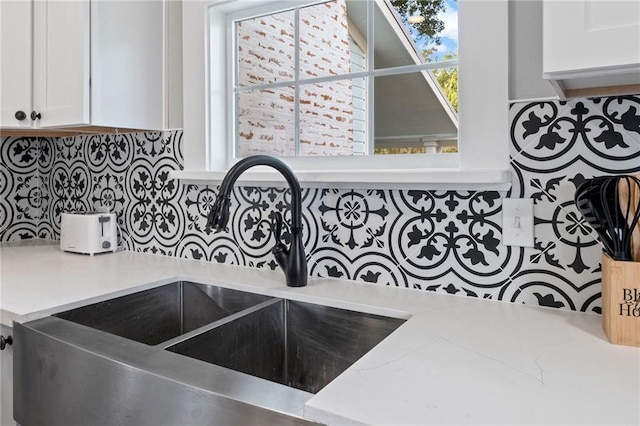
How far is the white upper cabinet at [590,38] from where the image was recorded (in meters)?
0.71

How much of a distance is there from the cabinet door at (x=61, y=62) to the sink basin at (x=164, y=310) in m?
0.67

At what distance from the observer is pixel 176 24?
1.70 meters

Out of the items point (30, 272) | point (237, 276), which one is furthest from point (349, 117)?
point (30, 272)

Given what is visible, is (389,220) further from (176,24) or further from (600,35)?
(176,24)

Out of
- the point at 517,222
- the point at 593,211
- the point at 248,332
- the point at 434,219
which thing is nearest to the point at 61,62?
the point at 248,332

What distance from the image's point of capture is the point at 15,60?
1651mm

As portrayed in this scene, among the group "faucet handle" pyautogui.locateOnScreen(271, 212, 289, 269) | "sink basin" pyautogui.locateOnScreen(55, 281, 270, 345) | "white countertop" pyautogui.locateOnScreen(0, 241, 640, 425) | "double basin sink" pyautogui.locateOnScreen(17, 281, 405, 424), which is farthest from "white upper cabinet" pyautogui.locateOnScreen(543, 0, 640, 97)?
"sink basin" pyautogui.locateOnScreen(55, 281, 270, 345)

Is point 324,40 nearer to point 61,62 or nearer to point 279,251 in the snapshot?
point 279,251

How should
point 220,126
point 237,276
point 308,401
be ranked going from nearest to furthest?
point 308,401 → point 237,276 → point 220,126

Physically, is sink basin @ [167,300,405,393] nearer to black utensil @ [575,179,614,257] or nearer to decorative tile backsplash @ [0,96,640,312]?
decorative tile backsplash @ [0,96,640,312]

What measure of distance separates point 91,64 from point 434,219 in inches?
48.9

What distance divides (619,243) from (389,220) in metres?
0.57

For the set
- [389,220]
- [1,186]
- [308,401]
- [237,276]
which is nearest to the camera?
[308,401]

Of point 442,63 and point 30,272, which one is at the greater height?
point 442,63
